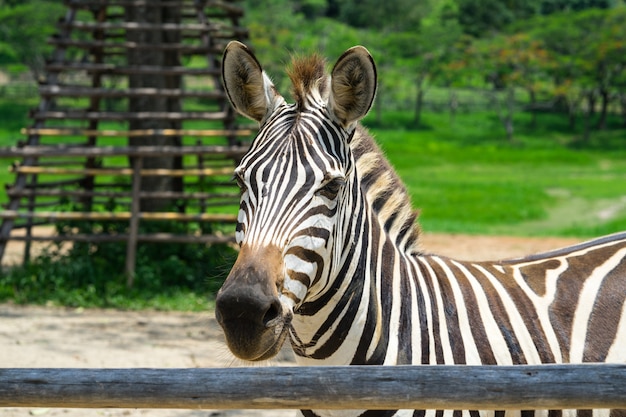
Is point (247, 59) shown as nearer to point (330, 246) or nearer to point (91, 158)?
point (330, 246)

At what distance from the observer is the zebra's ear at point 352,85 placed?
2.81m

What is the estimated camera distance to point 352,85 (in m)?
2.87

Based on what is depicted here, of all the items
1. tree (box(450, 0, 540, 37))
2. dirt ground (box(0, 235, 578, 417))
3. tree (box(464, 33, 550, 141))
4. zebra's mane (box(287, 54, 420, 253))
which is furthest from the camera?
tree (box(450, 0, 540, 37))

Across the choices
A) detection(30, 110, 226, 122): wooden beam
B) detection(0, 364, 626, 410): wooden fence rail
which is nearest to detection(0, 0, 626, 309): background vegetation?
detection(30, 110, 226, 122): wooden beam

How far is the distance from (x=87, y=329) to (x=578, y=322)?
575cm

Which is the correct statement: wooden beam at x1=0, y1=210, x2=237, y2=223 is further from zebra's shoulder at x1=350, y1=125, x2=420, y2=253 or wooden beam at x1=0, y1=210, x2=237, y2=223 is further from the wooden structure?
zebra's shoulder at x1=350, y1=125, x2=420, y2=253

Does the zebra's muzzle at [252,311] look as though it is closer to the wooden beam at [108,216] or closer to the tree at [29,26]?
the wooden beam at [108,216]

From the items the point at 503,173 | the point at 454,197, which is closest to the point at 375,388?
the point at 454,197

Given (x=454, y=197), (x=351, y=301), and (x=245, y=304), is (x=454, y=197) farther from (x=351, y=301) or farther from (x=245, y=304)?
(x=245, y=304)

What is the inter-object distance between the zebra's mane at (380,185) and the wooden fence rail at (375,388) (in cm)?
100

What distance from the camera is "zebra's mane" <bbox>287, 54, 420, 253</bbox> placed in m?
3.09

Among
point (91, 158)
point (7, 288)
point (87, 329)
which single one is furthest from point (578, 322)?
point (91, 158)

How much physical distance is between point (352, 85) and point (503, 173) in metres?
24.7

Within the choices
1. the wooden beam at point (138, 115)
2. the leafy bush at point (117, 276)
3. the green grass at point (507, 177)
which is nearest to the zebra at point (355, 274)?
the green grass at point (507, 177)
